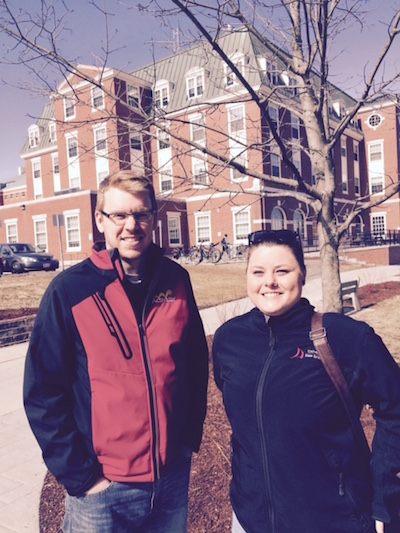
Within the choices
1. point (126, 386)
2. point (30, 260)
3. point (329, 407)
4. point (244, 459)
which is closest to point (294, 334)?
point (329, 407)

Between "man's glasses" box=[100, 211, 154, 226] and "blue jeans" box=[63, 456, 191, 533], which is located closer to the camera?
"blue jeans" box=[63, 456, 191, 533]

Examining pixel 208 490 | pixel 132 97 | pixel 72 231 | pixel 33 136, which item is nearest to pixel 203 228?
pixel 72 231

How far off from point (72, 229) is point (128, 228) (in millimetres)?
29275

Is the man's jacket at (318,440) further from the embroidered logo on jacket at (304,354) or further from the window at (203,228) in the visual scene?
the window at (203,228)

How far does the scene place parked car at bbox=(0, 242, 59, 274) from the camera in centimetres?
2185

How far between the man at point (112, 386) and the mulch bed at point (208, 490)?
3.07ft

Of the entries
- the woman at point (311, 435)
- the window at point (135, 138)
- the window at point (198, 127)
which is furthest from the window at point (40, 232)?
the woman at point (311, 435)

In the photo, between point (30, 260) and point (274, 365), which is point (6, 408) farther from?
point (30, 260)

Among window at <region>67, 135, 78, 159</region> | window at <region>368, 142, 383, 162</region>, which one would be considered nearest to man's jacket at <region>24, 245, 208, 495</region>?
window at <region>67, 135, 78, 159</region>

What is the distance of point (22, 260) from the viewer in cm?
2181

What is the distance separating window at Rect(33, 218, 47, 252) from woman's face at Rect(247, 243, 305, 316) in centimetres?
3251

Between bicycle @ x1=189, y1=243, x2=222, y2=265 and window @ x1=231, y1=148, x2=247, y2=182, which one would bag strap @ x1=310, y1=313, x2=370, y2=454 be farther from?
bicycle @ x1=189, y1=243, x2=222, y2=265

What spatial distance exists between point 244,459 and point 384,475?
59 centimetres

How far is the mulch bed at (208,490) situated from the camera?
2.99 metres
